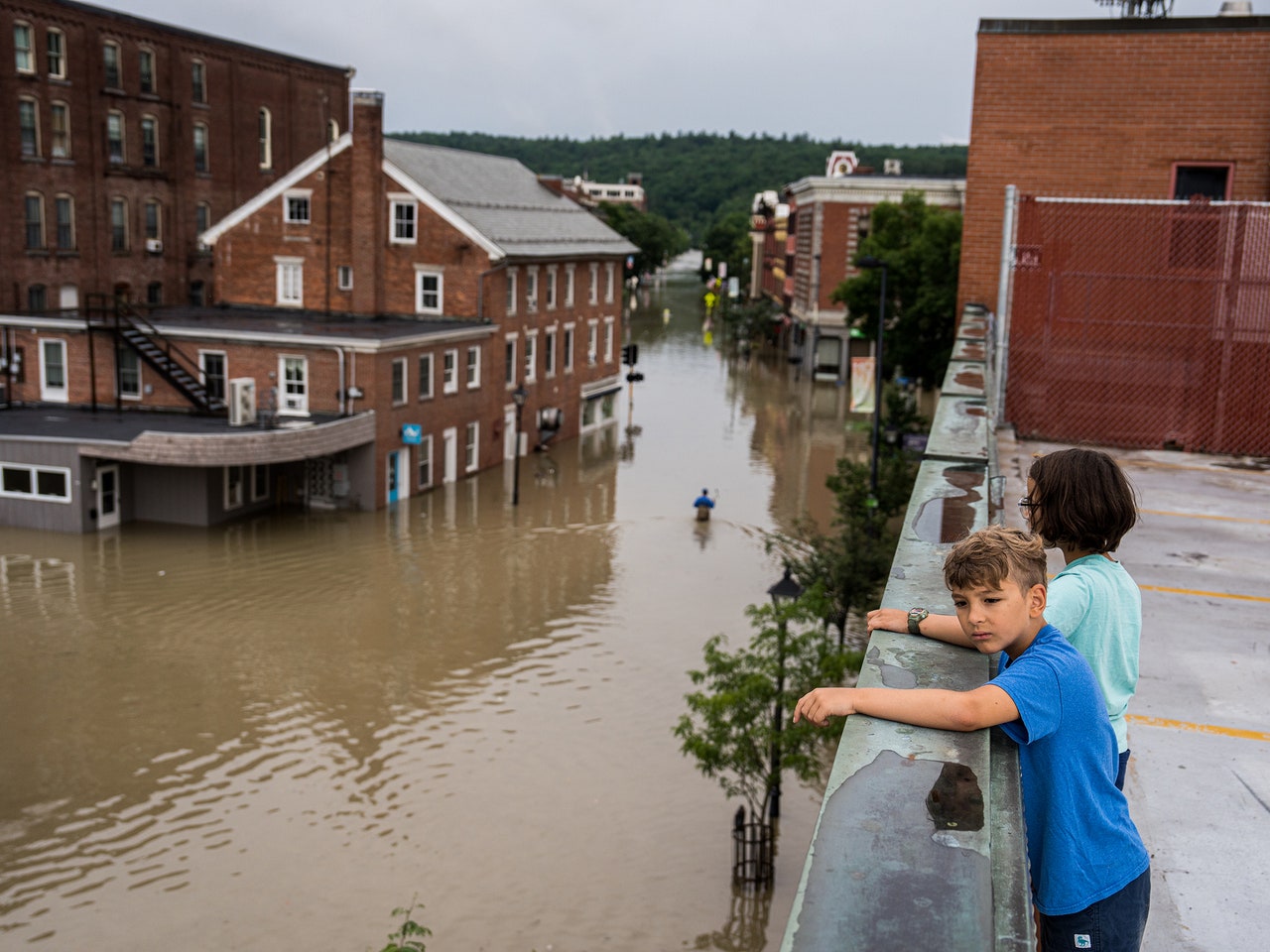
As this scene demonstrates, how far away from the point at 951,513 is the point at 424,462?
1289 inches

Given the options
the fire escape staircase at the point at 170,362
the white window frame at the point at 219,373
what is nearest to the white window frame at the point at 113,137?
the fire escape staircase at the point at 170,362

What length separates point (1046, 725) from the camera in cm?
328

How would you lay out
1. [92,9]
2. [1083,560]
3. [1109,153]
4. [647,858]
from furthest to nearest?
1. [92,9]
2. [1109,153]
3. [647,858]
4. [1083,560]

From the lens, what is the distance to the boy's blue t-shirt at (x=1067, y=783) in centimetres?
331

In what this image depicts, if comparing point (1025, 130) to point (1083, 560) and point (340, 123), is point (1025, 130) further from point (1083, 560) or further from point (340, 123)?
point (340, 123)

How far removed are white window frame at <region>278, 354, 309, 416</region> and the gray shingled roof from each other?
9185 mm

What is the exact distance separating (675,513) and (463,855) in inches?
801

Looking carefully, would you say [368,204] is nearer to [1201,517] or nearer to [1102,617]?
[1201,517]

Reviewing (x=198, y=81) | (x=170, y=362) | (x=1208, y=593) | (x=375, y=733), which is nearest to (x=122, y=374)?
(x=170, y=362)

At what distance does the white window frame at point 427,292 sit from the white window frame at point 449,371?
318cm

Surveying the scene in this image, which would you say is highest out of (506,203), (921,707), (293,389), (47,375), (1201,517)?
(506,203)

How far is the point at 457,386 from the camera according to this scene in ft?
130

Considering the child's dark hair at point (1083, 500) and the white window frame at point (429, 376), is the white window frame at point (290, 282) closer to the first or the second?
the white window frame at point (429, 376)

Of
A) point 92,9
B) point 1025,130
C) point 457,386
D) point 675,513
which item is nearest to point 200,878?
point 1025,130
